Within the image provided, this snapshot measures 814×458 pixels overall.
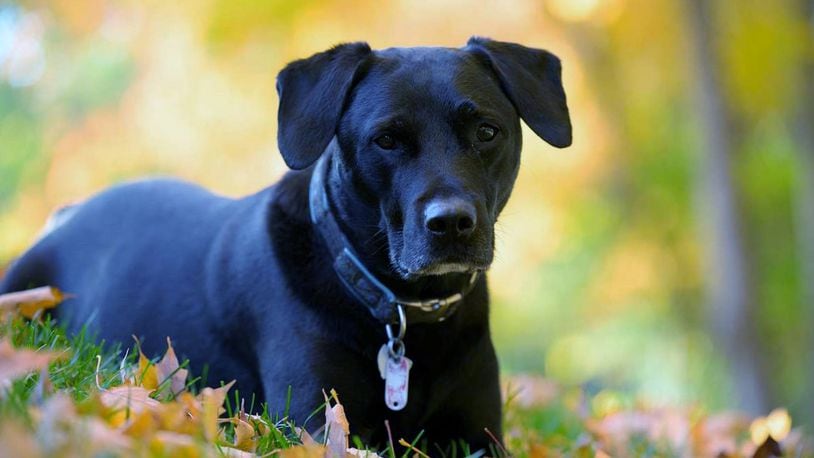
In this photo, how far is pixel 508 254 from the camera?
13250mm

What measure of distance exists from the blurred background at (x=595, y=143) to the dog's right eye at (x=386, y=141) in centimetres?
293

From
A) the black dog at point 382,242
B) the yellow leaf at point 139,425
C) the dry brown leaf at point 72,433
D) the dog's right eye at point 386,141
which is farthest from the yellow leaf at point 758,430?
the dry brown leaf at point 72,433

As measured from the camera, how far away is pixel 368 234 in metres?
3.44

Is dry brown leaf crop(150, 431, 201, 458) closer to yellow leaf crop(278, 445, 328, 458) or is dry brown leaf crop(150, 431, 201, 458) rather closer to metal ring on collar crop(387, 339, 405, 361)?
yellow leaf crop(278, 445, 328, 458)

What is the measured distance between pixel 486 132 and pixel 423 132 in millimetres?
209

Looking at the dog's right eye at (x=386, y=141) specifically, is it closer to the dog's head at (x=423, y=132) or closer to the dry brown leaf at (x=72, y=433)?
the dog's head at (x=423, y=132)

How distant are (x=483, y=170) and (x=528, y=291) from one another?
575 inches

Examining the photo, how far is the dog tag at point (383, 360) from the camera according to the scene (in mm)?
3373

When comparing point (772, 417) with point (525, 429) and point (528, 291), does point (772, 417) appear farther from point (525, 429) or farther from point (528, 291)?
point (528, 291)

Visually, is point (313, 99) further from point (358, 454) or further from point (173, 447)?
point (173, 447)

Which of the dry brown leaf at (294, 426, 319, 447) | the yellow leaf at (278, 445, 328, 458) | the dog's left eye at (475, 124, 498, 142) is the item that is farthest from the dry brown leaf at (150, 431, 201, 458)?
the dog's left eye at (475, 124, 498, 142)

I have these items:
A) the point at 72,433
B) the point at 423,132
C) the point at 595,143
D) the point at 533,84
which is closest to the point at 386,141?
the point at 423,132

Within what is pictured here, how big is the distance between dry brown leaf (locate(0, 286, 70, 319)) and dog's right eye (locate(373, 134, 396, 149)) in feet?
4.32

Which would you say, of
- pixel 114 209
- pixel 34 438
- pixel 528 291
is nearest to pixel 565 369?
pixel 528 291
